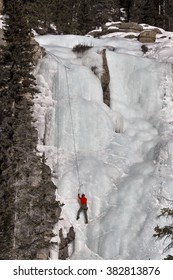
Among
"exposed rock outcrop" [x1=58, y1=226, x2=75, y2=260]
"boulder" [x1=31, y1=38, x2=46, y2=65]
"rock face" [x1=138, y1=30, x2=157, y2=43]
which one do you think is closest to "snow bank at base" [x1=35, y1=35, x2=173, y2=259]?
"exposed rock outcrop" [x1=58, y1=226, x2=75, y2=260]

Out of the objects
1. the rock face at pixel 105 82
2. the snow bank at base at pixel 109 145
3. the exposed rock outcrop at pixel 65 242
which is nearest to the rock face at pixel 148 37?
the snow bank at base at pixel 109 145

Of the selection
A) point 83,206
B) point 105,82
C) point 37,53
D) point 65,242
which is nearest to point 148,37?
point 105,82

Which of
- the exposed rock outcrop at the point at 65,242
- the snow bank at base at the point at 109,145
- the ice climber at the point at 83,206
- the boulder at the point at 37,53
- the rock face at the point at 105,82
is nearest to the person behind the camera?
the exposed rock outcrop at the point at 65,242

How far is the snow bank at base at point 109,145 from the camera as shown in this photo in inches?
789

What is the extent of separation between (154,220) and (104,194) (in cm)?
252

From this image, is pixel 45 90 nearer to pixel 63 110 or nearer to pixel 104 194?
pixel 63 110

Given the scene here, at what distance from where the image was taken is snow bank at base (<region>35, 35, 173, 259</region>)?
20047 millimetres

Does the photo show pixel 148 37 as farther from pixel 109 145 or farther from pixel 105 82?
pixel 109 145

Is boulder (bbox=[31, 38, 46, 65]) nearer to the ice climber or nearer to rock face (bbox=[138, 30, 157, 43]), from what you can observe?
the ice climber

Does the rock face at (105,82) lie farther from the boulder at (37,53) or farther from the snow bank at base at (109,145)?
the boulder at (37,53)

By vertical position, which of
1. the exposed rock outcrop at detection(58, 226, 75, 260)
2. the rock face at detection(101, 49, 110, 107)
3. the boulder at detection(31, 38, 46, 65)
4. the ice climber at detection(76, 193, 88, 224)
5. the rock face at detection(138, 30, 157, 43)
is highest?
the rock face at detection(138, 30, 157, 43)
